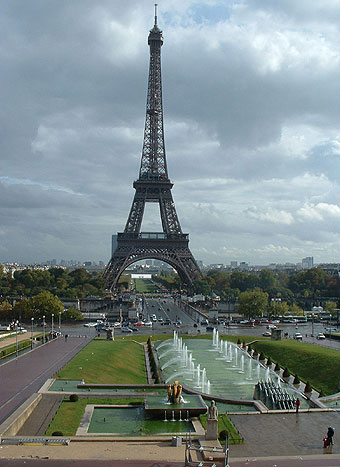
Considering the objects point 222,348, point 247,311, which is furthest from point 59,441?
point 247,311

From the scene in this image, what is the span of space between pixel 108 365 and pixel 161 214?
7225 cm

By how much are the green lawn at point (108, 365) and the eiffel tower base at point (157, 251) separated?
56105 mm

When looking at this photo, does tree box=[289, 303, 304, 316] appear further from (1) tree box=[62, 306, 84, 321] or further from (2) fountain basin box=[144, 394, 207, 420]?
(2) fountain basin box=[144, 394, 207, 420]

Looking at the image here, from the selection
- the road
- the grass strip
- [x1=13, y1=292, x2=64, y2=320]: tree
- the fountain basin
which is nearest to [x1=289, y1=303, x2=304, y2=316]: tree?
[x1=13, y1=292, x2=64, y2=320]: tree

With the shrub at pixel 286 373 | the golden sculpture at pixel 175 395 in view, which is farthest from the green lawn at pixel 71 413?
the shrub at pixel 286 373

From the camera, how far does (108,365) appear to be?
37.4 meters

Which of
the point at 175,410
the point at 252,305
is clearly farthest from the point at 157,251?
the point at 175,410

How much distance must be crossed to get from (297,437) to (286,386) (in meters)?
12.9

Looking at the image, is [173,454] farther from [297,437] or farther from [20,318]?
[20,318]

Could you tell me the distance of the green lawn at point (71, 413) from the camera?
71.5 ft

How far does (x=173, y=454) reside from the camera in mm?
18188

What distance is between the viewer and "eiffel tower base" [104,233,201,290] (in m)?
104

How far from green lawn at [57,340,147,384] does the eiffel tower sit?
5628 cm

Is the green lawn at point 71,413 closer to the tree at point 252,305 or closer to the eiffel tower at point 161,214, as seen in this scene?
the tree at point 252,305
